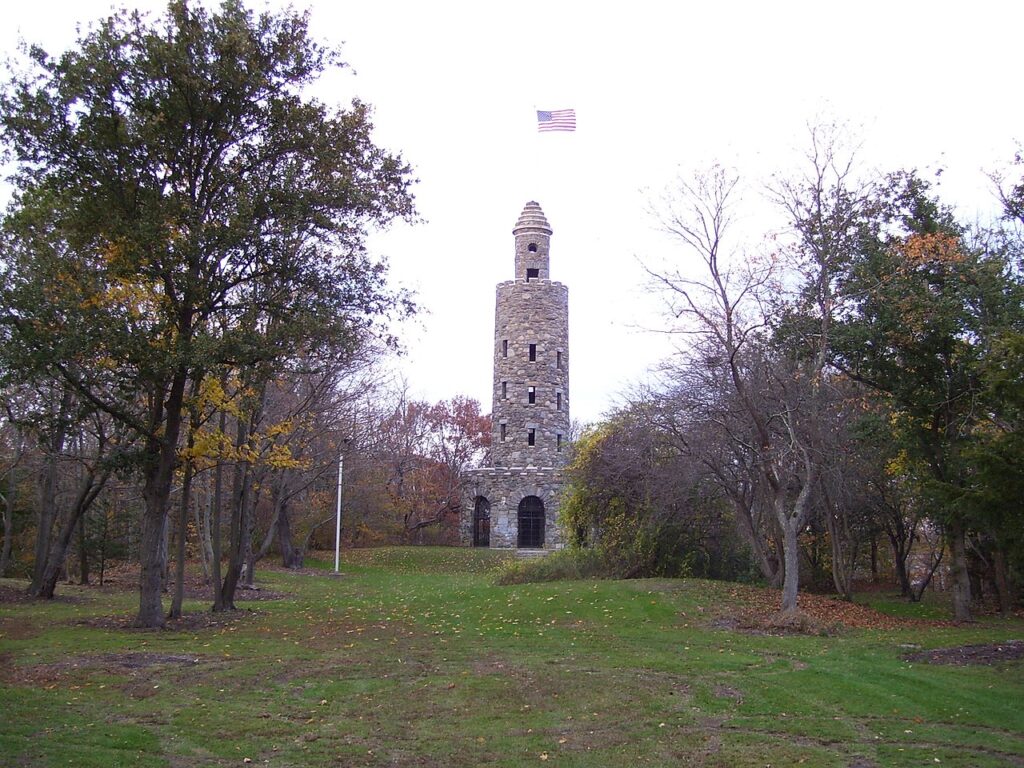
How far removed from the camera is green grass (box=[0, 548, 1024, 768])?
7.62 metres

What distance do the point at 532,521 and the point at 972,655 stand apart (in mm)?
32552

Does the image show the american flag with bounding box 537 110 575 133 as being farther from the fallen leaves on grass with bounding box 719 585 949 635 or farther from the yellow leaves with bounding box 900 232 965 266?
the fallen leaves on grass with bounding box 719 585 949 635

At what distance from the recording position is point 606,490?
83.0ft

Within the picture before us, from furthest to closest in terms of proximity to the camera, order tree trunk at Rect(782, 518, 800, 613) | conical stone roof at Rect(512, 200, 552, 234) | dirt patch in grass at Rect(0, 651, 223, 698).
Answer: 1. conical stone roof at Rect(512, 200, 552, 234)
2. tree trunk at Rect(782, 518, 800, 613)
3. dirt patch in grass at Rect(0, 651, 223, 698)

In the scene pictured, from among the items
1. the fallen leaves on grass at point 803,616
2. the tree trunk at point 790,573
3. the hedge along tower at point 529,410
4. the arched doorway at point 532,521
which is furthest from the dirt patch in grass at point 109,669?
the arched doorway at point 532,521

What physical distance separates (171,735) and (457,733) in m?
2.53

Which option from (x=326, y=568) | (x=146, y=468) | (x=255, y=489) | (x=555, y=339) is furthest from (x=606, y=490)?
(x=555, y=339)

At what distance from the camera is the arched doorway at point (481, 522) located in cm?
4669

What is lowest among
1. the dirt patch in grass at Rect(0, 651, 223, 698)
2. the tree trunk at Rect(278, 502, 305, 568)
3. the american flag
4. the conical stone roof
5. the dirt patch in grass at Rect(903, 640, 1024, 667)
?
the dirt patch in grass at Rect(903, 640, 1024, 667)

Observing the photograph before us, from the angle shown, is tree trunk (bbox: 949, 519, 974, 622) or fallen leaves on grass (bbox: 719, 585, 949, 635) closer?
fallen leaves on grass (bbox: 719, 585, 949, 635)

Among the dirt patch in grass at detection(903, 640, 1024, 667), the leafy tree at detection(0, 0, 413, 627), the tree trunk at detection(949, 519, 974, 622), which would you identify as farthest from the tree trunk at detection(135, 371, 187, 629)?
the tree trunk at detection(949, 519, 974, 622)

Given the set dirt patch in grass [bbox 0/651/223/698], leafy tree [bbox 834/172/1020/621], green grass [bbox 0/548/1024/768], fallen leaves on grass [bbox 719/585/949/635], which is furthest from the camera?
leafy tree [bbox 834/172/1020/621]

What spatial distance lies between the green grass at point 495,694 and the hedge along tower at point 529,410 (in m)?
26.9

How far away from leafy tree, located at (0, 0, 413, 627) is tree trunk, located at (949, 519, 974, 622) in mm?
12667
